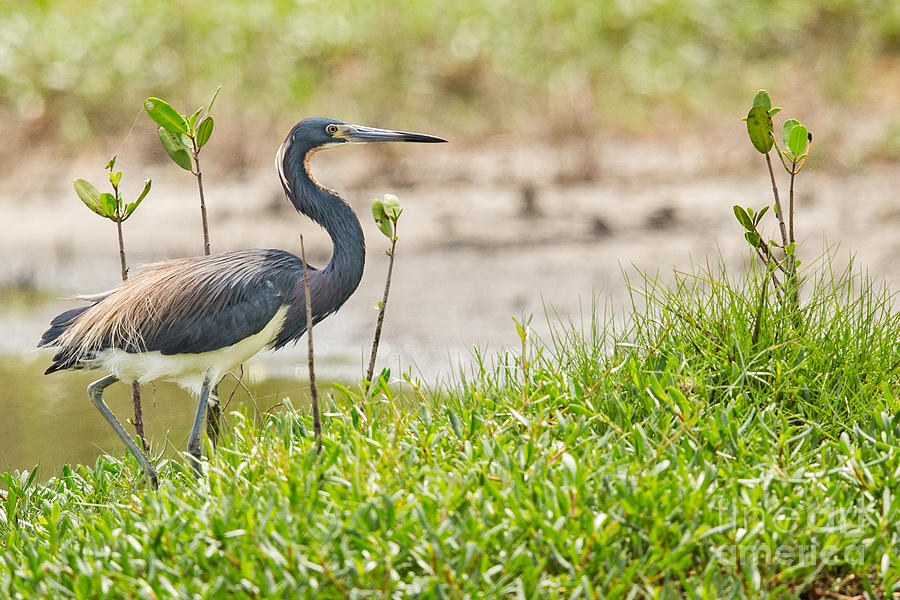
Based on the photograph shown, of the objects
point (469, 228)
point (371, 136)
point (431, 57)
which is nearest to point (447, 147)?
point (431, 57)

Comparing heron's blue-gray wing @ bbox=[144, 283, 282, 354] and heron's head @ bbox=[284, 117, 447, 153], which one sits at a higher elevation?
heron's head @ bbox=[284, 117, 447, 153]

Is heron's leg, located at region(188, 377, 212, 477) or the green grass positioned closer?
the green grass

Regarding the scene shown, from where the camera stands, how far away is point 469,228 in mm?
8695

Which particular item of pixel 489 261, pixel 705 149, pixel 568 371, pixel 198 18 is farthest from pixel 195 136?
pixel 198 18

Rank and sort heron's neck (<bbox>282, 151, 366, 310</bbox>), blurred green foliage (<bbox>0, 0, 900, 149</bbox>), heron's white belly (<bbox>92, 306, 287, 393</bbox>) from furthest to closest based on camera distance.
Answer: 1. blurred green foliage (<bbox>0, 0, 900, 149</bbox>)
2. heron's neck (<bbox>282, 151, 366, 310</bbox>)
3. heron's white belly (<bbox>92, 306, 287, 393</bbox>)

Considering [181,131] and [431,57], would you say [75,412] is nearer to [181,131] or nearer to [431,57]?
[181,131]

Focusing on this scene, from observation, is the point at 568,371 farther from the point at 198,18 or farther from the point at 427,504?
the point at 198,18

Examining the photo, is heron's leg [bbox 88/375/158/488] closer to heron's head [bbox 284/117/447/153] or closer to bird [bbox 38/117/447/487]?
bird [bbox 38/117/447/487]

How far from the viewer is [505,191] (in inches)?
359

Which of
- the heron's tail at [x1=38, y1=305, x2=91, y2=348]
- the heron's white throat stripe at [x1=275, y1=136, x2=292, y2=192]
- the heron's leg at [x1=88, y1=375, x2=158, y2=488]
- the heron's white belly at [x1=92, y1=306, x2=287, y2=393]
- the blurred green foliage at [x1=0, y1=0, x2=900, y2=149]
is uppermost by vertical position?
the blurred green foliage at [x1=0, y1=0, x2=900, y2=149]

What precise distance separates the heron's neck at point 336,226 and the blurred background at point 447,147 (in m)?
1.99

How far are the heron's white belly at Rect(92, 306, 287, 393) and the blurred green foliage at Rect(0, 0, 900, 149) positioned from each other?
5.38m

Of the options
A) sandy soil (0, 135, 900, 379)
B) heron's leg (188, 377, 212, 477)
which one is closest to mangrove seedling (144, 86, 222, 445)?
heron's leg (188, 377, 212, 477)

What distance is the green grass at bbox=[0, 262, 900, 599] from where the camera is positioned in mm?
2941
